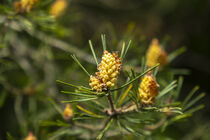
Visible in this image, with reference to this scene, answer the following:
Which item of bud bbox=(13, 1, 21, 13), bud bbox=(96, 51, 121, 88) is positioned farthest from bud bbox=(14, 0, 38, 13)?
bud bbox=(96, 51, 121, 88)

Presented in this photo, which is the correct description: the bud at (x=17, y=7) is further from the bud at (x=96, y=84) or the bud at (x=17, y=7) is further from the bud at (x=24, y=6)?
the bud at (x=96, y=84)

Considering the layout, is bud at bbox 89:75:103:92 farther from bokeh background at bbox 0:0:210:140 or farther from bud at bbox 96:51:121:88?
bokeh background at bbox 0:0:210:140

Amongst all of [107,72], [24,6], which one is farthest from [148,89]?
[24,6]

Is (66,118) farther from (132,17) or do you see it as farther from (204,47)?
(132,17)

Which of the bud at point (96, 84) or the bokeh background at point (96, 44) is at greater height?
the bokeh background at point (96, 44)

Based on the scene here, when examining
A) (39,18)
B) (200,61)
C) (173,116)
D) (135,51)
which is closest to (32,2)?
(39,18)

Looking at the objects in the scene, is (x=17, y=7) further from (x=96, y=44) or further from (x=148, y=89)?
(x=148, y=89)

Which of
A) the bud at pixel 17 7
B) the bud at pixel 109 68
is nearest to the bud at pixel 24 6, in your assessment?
the bud at pixel 17 7
